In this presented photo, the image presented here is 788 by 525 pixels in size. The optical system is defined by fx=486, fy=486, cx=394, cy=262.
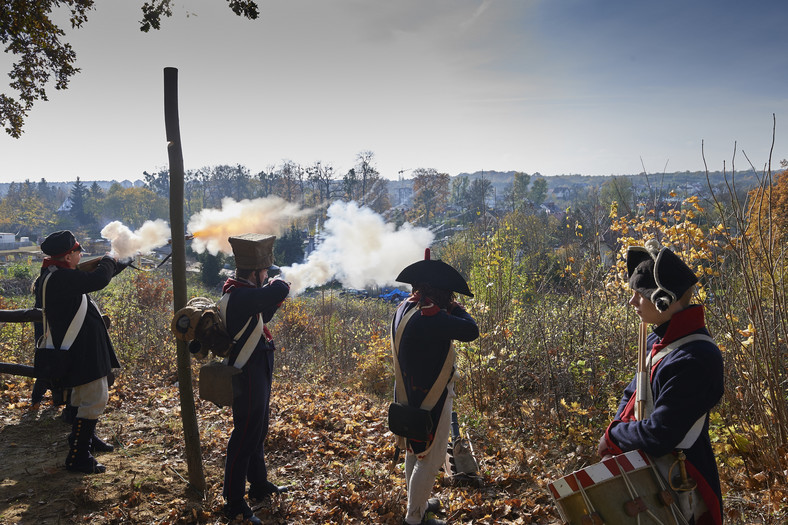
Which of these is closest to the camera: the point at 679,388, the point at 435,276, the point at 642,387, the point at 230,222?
the point at 679,388

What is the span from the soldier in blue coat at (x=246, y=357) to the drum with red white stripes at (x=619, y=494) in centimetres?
243

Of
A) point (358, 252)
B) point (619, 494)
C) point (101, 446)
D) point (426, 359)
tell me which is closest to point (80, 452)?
point (101, 446)

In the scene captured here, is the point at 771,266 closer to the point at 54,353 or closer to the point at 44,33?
the point at 54,353

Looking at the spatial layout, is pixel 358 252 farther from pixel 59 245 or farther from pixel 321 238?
pixel 59 245

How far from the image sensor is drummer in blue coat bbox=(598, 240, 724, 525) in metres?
2.27

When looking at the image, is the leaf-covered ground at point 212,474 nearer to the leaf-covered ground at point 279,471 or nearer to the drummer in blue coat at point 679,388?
the leaf-covered ground at point 279,471

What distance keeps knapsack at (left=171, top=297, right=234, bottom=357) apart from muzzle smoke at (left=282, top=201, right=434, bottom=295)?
Result: 2318 millimetres

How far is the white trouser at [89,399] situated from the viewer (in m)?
4.47

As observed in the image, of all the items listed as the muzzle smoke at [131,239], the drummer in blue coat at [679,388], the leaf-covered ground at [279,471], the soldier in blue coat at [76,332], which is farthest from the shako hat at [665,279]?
the soldier in blue coat at [76,332]

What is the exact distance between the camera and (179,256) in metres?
3.98

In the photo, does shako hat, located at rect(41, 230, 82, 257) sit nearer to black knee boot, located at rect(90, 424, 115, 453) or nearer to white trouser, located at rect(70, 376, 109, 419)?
white trouser, located at rect(70, 376, 109, 419)

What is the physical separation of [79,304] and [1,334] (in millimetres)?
6077

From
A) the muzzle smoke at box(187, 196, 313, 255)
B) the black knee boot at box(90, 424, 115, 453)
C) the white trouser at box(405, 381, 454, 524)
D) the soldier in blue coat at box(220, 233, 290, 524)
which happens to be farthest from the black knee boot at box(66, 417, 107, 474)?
the white trouser at box(405, 381, 454, 524)

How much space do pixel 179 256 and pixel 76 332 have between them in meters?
1.46
